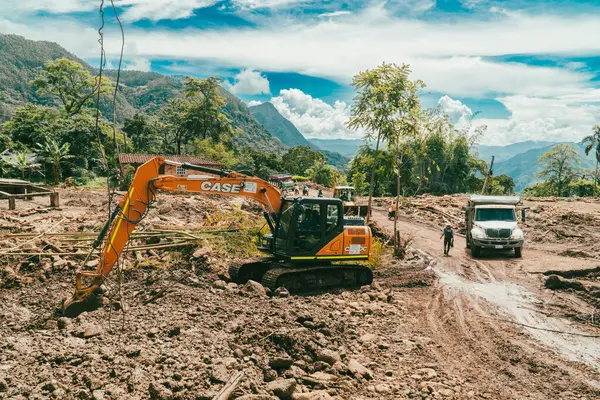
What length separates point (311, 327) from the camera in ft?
28.7

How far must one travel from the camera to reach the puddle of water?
873 centimetres

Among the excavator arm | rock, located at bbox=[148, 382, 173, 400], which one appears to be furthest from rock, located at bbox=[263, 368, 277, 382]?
the excavator arm

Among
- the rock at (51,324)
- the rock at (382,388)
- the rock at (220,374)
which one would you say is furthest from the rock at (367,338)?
the rock at (51,324)

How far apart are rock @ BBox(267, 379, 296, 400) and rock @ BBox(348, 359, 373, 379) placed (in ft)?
4.22

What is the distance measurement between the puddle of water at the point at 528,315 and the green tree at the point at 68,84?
57.9 m

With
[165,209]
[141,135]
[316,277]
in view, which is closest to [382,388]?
[316,277]

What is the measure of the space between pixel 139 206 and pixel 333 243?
5.27 meters

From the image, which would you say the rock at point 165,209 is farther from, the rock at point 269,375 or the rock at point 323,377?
the rock at point 323,377

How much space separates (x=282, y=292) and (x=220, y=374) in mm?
4803

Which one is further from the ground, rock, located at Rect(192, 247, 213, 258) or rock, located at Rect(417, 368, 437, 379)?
rock, located at Rect(192, 247, 213, 258)

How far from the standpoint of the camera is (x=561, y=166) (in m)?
64.8

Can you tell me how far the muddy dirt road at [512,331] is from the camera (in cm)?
755

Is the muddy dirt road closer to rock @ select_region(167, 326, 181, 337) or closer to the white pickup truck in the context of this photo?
the white pickup truck

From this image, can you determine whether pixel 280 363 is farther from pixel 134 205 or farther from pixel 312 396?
pixel 134 205
